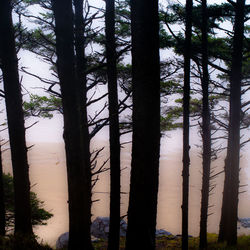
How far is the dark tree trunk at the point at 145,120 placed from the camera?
10.6ft

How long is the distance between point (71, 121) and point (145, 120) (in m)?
1.69

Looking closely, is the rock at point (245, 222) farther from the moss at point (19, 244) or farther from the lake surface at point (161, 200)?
the moss at point (19, 244)

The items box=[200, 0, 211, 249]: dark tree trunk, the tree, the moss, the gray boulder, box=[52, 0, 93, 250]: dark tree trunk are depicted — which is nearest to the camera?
the moss

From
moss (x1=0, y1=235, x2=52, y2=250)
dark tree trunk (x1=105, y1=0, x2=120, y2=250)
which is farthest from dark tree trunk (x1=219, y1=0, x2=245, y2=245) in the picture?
moss (x1=0, y1=235, x2=52, y2=250)

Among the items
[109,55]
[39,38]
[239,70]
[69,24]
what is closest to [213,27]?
[239,70]

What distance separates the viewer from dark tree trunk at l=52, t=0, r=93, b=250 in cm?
448

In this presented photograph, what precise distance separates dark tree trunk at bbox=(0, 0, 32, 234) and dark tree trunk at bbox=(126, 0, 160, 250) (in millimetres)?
3531

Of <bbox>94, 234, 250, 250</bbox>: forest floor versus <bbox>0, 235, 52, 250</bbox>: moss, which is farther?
<bbox>94, 234, 250, 250</bbox>: forest floor

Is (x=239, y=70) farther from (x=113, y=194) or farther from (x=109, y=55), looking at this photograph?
(x=113, y=194)

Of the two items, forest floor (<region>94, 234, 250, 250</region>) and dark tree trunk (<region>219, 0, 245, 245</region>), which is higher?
dark tree trunk (<region>219, 0, 245, 245</region>)

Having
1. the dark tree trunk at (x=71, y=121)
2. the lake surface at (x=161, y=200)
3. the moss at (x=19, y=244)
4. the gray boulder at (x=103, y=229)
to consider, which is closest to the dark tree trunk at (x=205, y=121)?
the dark tree trunk at (x=71, y=121)

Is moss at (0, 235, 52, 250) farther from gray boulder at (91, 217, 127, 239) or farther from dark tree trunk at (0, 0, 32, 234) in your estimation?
gray boulder at (91, 217, 127, 239)

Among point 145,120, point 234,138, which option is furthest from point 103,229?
point 145,120

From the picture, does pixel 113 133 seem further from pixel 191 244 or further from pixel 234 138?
pixel 191 244
